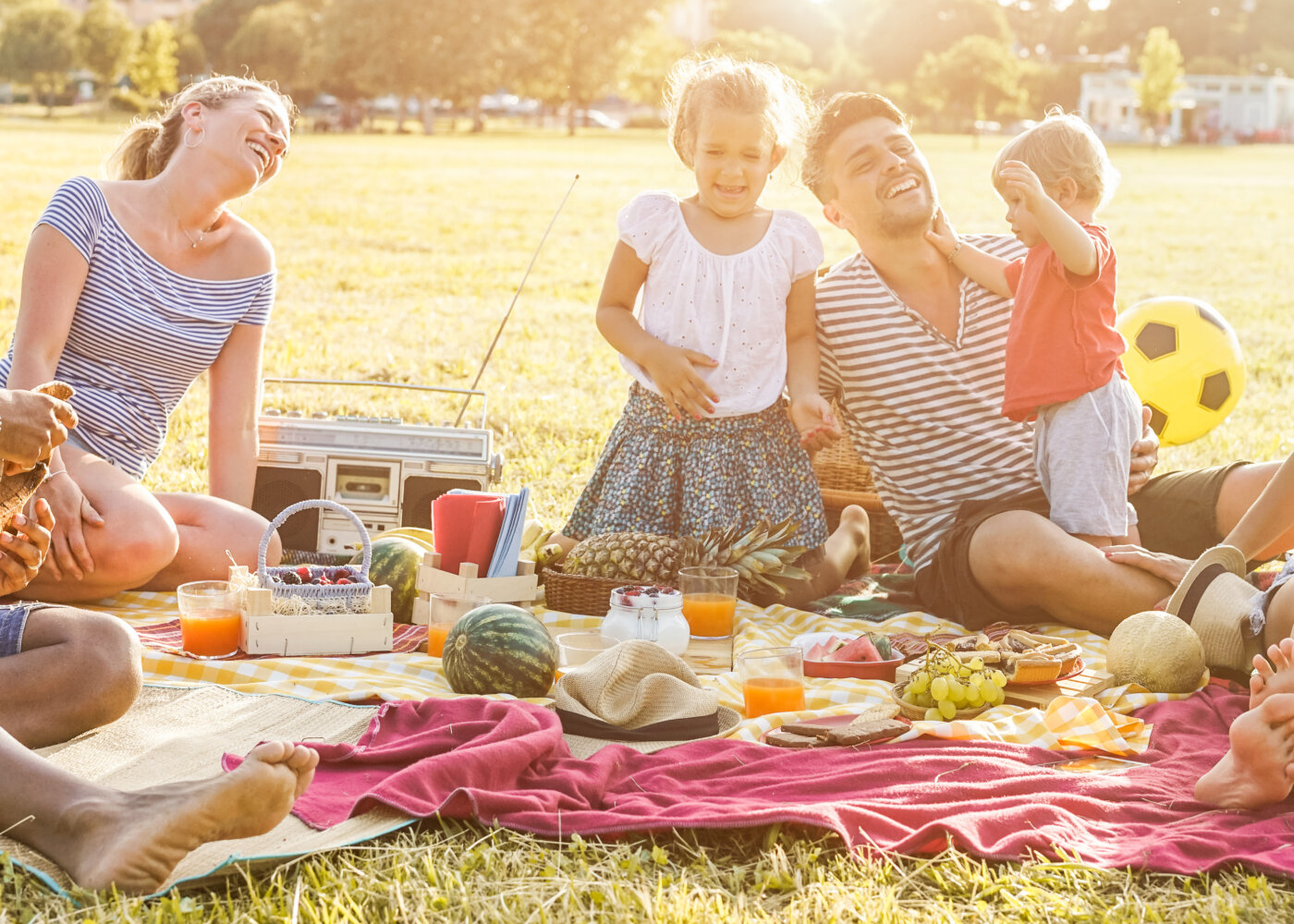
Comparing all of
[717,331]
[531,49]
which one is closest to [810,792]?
[717,331]

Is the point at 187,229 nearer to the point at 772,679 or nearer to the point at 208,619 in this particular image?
the point at 208,619

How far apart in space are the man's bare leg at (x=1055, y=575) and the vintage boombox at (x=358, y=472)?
5.32 feet

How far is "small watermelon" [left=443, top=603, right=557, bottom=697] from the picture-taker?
10.3 feet

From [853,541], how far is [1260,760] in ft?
7.28

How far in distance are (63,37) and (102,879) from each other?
66217 mm

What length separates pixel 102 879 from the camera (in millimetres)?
A: 2084

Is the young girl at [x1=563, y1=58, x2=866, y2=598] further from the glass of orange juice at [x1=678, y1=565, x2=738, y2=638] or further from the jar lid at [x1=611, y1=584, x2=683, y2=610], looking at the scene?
the jar lid at [x1=611, y1=584, x2=683, y2=610]

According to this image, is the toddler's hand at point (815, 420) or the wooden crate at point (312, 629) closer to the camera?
the wooden crate at point (312, 629)

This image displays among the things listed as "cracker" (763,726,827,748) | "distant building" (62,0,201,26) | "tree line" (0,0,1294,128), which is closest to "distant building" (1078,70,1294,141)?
"tree line" (0,0,1294,128)

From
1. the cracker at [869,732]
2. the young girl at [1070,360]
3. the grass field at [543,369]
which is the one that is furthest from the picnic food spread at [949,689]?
the young girl at [1070,360]

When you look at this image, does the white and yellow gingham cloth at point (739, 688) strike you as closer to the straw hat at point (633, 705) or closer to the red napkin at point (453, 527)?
the straw hat at point (633, 705)

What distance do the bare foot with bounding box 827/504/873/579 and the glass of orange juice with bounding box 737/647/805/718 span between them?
1462mm

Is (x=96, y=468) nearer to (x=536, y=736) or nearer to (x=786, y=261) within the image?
(x=536, y=736)

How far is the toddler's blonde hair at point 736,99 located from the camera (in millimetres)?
4184
